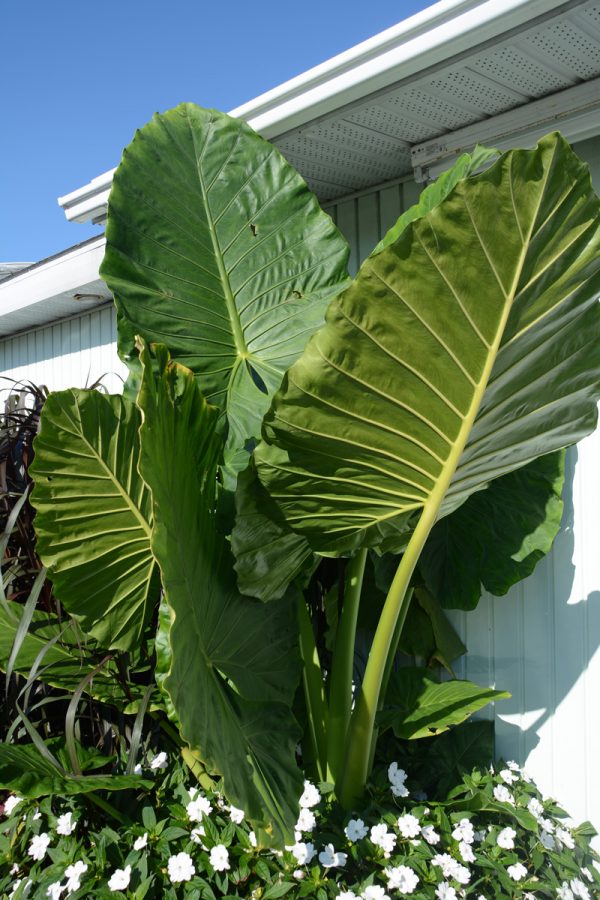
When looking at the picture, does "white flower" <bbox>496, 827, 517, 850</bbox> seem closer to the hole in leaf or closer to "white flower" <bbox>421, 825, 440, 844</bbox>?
"white flower" <bbox>421, 825, 440, 844</bbox>

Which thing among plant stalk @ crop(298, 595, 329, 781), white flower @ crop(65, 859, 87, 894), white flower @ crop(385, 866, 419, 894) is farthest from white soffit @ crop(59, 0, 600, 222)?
white flower @ crop(65, 859, 87, 894)

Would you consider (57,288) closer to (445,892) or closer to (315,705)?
(315,705)

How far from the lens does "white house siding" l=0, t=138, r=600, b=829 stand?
215 cm

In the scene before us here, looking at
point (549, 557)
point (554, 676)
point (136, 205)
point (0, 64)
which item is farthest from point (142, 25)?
point (554, 676)

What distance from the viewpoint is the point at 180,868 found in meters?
1.71

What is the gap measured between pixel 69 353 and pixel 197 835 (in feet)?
10.4

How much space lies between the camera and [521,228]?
1249 mm

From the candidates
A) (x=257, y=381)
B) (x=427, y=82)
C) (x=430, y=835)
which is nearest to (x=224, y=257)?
(x=257, y=381)

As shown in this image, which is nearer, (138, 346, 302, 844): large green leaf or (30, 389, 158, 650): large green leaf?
(138, 346, 302, 844): large green leaf

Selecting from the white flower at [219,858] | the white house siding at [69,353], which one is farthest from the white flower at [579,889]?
the white house siding at [69,353]

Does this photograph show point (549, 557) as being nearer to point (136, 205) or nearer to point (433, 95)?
point (433, 95)

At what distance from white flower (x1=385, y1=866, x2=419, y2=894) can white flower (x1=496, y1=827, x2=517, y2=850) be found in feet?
0.91

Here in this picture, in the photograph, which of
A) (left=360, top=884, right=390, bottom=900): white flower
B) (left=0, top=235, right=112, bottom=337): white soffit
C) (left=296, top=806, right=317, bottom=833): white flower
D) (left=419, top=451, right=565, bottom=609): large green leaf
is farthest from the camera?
(left=0, top=235, right=112, bottom=337): white soffit

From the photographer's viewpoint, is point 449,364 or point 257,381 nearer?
point 449,364
